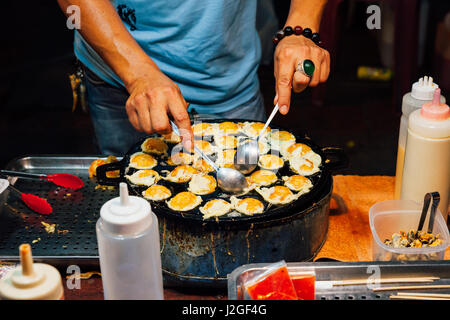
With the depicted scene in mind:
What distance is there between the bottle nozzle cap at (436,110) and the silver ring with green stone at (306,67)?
537 millimetres

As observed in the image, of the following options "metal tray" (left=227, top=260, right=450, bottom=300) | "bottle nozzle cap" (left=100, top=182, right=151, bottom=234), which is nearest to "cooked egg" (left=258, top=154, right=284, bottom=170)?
"metal tray" (left=227, top=260, right=450, bottom=300)

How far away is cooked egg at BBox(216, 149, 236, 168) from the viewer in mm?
2122

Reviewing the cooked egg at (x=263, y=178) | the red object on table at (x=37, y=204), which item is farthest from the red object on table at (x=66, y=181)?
the cooked egg at (x=263, y=178)

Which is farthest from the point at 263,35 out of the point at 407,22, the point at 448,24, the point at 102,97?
the point at 102,97

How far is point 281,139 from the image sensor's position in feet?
7.52

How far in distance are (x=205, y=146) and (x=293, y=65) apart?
50cm

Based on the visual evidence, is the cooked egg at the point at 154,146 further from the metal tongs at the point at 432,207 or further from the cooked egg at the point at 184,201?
the metal tongs at the point at 432,207

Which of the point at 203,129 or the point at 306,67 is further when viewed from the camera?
the point at 203,129

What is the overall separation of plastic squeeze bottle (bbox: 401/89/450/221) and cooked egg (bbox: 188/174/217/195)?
71 cm

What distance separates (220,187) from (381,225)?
1.93ft

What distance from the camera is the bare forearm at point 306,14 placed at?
2491mm

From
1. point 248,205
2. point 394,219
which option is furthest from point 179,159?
point 394,219

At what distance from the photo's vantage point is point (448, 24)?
543cm

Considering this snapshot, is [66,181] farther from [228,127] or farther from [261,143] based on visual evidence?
[261,143]
